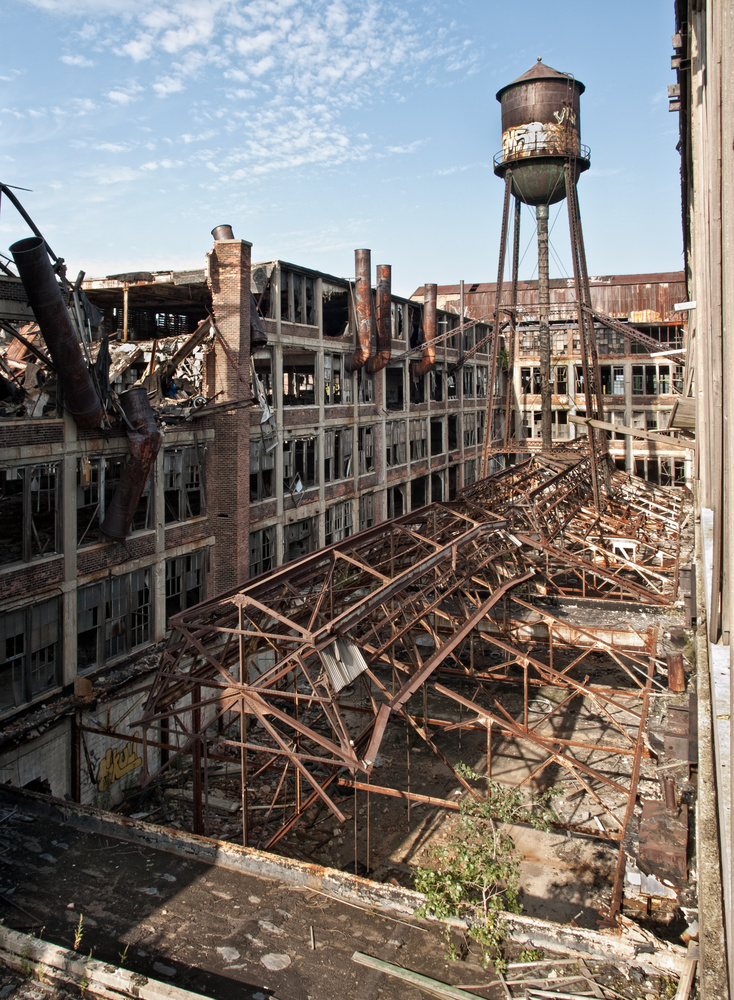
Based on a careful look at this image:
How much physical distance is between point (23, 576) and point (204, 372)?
8.01 metres

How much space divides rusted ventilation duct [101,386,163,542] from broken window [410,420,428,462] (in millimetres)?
A: 20703

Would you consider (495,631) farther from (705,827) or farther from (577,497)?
(705,827)

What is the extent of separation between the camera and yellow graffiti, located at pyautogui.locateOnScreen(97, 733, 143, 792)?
14758 millimetres

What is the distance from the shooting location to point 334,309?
30562mm

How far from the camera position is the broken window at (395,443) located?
32.5 meters

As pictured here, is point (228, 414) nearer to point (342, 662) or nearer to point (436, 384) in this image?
point (342, 662)

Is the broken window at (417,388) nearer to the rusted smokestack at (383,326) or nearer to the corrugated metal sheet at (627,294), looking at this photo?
the rusted smokestack at (383,326)

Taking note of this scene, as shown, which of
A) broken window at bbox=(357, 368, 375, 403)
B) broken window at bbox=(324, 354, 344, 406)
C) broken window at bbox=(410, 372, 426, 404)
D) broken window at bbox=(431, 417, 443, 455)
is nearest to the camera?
broken window at bbox=(324, 354, 344, 406)

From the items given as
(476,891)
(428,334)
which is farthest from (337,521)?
(476,891)

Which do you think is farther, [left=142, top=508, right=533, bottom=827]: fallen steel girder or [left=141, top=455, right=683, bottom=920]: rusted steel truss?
[left=141, top=455, right=683, bottom=920]: rusted steel truss

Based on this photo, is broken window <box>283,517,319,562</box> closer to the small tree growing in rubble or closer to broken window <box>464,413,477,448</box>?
the small tree growing in rubble

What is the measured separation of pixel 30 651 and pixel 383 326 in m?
19.8

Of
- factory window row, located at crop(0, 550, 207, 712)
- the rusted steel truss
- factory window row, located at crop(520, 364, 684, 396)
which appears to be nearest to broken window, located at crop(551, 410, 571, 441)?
factory window row, located at crop(520, 364, 684, 396)

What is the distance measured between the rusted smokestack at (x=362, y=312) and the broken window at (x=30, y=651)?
16.8m
